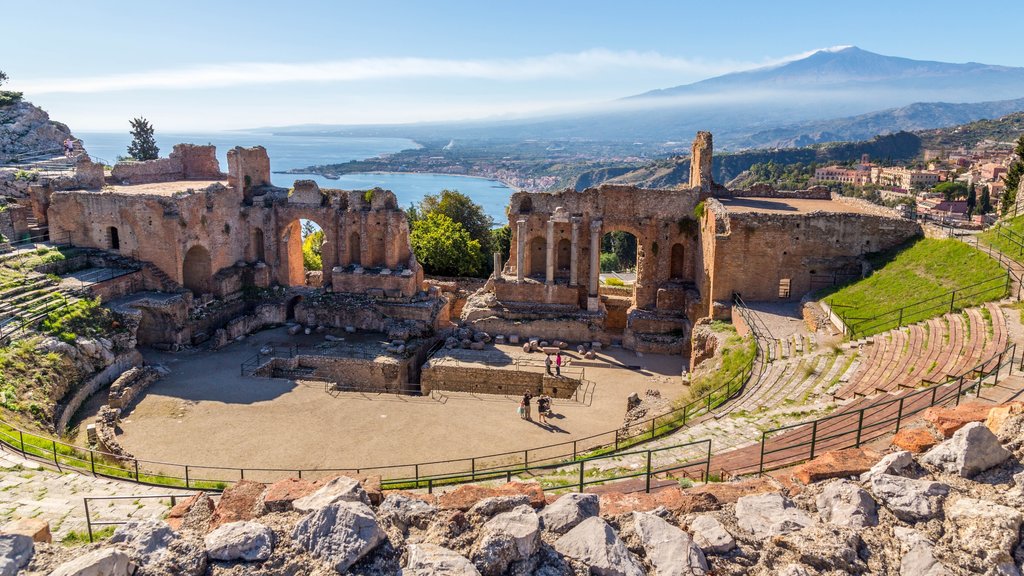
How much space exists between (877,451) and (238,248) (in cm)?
2947

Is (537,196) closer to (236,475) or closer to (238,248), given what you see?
(238,248)

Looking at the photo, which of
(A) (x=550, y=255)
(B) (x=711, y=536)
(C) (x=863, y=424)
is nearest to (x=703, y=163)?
(A) (x=550, y=255)

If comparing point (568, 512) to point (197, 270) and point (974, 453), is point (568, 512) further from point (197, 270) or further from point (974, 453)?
point (197, 270)

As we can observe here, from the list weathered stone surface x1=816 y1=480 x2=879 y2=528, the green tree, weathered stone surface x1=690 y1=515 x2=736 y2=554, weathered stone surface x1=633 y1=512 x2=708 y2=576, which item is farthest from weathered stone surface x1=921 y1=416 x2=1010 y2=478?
the green tree

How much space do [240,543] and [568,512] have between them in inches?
137

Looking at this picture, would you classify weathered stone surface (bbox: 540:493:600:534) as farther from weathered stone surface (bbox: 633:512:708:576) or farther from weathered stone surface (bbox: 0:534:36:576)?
weathered stone surface (bbox: 0:534:36:576)

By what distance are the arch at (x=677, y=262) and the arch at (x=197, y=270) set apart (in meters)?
21.1

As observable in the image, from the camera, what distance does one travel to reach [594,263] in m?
30.5

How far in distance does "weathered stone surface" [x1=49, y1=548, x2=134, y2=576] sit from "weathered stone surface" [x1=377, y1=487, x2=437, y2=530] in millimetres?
2522

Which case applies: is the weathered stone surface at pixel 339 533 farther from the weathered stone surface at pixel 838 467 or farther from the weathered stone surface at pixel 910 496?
the weathered stone surface at pixel 910 496

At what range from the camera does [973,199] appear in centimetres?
6512

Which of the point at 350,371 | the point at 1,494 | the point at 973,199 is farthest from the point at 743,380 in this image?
the point at 973,199

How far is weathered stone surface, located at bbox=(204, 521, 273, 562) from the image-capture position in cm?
693

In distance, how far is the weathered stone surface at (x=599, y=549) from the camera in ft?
22.9
